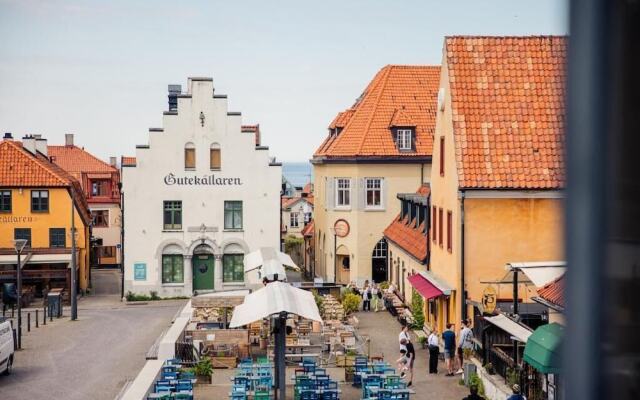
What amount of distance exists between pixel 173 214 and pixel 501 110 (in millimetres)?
22104

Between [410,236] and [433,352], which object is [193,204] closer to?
[410,236]

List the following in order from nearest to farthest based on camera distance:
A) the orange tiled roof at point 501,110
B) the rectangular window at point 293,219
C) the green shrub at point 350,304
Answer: the orange tiled roof at point 501,110 → the green shrub at point 350,304 → the rectangular window at point 293,219

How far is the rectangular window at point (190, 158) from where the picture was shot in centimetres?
4350

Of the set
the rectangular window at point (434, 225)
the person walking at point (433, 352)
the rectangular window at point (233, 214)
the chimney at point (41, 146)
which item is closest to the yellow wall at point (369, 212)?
the rectangular window at point (233, 214)

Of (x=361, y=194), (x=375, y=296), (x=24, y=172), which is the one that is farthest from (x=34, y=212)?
(x=375, y=296)

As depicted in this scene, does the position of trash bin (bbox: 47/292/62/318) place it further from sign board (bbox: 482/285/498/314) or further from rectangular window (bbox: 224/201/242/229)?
sign board (bbox: 482/285/498/314)

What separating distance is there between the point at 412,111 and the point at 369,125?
211cm

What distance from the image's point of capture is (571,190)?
150cm

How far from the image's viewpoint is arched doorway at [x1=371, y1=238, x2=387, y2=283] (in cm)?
4553

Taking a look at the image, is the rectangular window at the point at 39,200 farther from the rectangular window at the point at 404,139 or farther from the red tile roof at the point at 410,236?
the rectangular window at the point at 404,139

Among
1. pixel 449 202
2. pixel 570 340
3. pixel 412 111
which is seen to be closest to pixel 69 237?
pixel 412 111

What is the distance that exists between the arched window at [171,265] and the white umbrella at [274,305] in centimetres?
2465

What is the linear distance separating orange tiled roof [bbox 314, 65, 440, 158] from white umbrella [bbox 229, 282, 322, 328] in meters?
26.4

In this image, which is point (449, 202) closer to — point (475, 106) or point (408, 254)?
point (475, 106)
